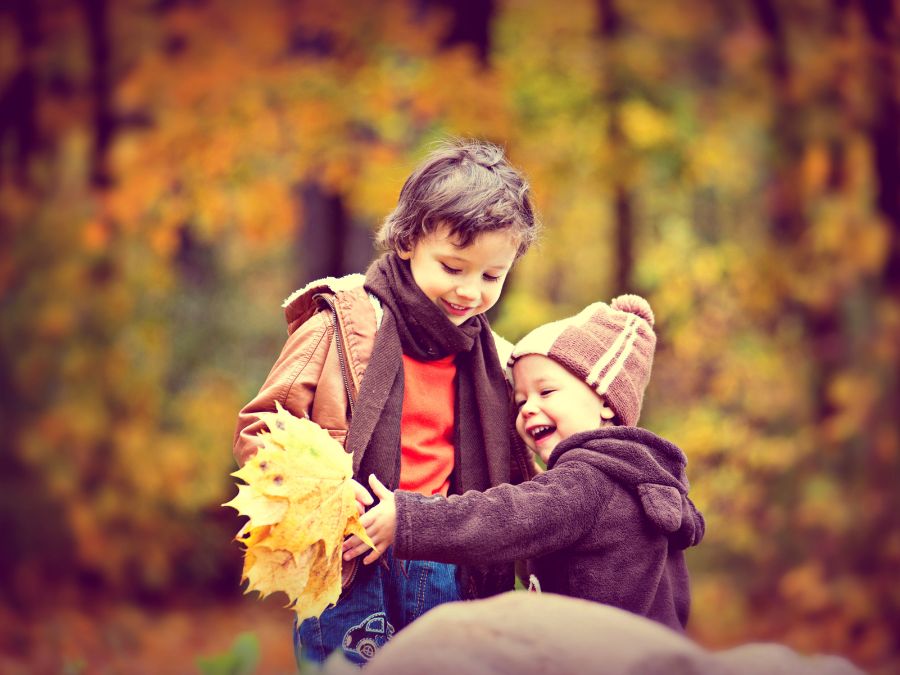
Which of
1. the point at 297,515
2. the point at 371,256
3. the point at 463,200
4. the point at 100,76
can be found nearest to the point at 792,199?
the point at 371,256

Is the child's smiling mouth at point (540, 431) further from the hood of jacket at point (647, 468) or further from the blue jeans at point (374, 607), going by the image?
the blue jeans at point (374, 607)

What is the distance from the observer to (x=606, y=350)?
300 centimetres

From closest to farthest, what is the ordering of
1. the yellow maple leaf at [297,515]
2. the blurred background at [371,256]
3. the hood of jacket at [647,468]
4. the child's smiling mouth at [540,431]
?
the yellow maple leaf at [297,515] < the hood of jacket at [647,468] < the child's smiling mouth at [540,431] < the blurred background at [371,256]

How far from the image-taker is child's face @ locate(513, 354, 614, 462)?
9.62ft

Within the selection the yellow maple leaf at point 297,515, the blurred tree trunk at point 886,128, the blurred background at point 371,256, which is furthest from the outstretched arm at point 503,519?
the blurred tree trunk at point 886,128

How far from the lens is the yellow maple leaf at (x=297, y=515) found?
8.29ft

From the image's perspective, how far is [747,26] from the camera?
911 centimetres

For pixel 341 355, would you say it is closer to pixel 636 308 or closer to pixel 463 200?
pixel 463 200

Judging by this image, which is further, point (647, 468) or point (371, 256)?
point (371, 256)

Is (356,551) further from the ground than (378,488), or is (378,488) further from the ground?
(378,488)

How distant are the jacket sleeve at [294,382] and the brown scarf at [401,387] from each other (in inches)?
5.2

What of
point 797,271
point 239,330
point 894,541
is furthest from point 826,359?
point 239,330

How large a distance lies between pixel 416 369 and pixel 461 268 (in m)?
0.33

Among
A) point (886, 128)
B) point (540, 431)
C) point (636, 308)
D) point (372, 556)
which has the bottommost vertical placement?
point (372, 556)
